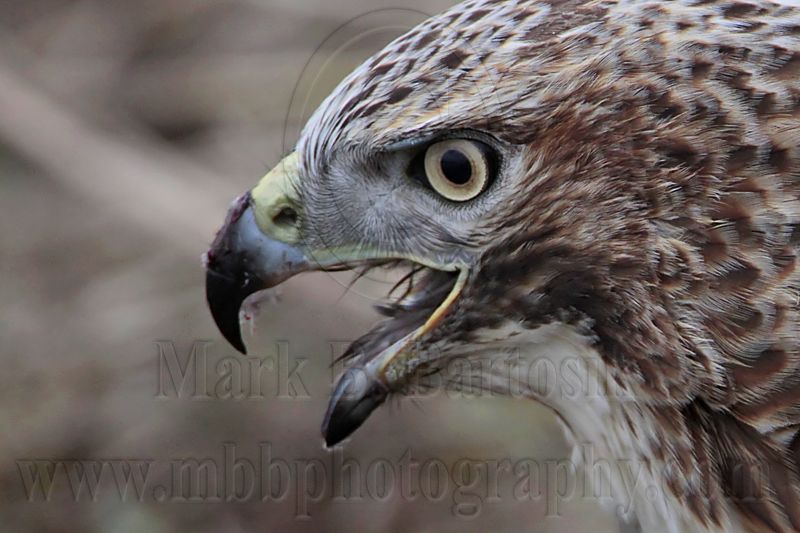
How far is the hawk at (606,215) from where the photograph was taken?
1913mm

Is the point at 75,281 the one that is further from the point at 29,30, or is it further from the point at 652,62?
the point at 652,62

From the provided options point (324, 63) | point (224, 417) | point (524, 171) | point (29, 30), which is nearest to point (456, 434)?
point (224, 417)

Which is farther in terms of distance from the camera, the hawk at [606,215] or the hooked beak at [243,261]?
the hooked beak at [243,261]

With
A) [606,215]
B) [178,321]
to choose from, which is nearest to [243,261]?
[606,215]

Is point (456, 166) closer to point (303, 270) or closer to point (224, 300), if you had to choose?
point (303, 270)

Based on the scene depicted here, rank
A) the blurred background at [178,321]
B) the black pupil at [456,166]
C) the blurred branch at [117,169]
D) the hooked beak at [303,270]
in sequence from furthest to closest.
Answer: the blurred branch at [117,169] < the blurred background at [178,321] < the hooked beak at [303,270] < the black pupil at [456,166]

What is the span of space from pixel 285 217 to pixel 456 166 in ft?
1.25

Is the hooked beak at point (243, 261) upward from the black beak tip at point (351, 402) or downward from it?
upward

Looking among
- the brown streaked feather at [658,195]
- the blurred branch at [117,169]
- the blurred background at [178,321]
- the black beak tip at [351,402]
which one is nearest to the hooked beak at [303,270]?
the black beak tip at [351,402]

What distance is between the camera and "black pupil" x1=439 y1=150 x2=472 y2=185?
2.01 metres

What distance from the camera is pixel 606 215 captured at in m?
1.98

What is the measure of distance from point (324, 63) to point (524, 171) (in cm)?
309

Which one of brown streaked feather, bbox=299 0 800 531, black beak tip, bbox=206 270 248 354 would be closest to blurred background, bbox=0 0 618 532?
black beak tip, bbox=206 270 248 354

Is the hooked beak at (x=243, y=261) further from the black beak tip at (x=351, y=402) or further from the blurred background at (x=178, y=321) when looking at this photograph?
the blurred background at (x=178, y=321)
